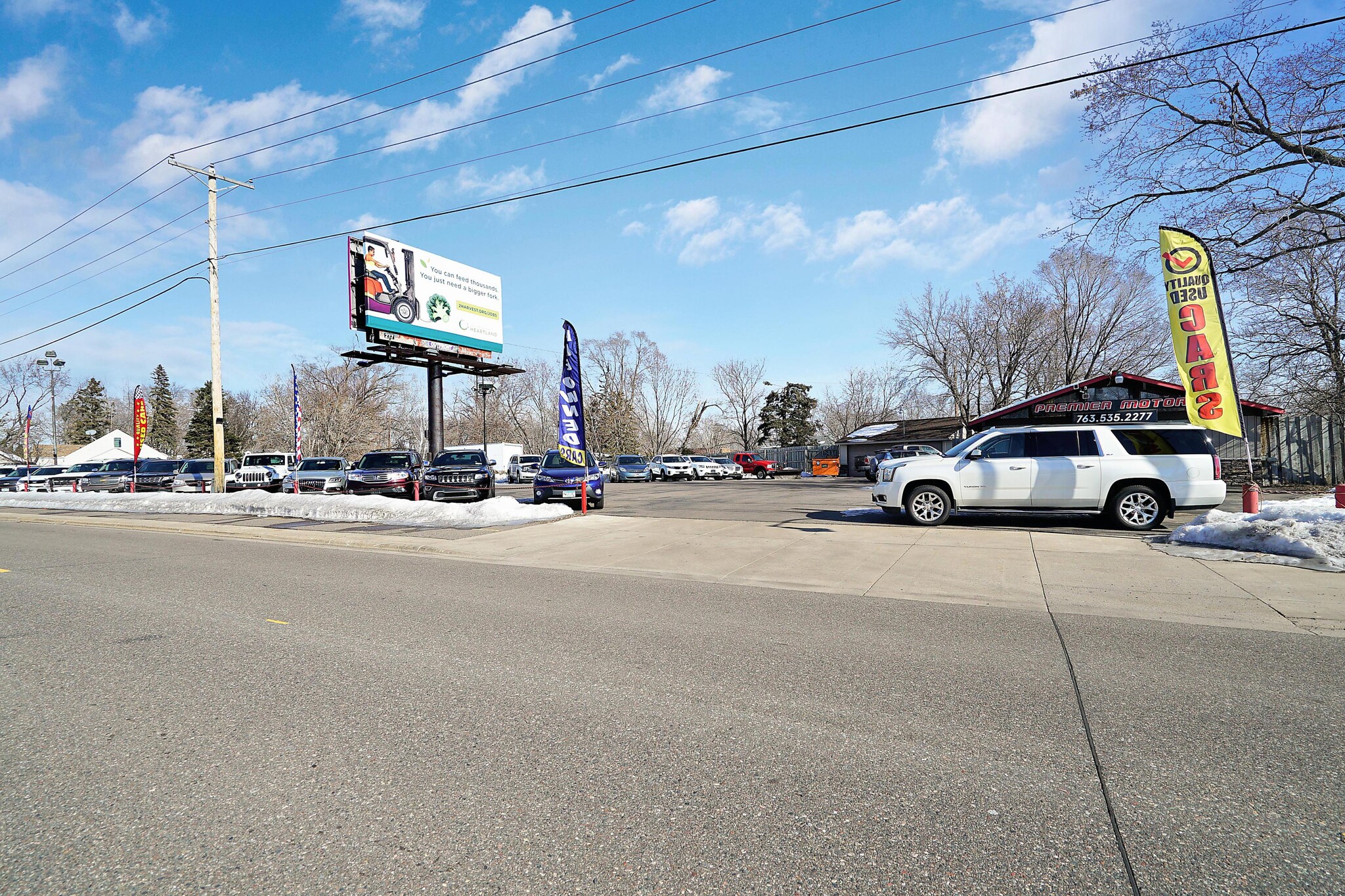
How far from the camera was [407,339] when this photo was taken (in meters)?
34.6

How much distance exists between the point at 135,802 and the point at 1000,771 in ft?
13.0

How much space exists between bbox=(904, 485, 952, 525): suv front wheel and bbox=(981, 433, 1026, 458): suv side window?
1.13m

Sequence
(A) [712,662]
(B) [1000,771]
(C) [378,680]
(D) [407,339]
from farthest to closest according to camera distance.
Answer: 1. (D) [407,339]
2. (A) [712,662]
3. (C) [378,680]
4. (B) [1000,771]

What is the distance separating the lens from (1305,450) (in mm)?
27141

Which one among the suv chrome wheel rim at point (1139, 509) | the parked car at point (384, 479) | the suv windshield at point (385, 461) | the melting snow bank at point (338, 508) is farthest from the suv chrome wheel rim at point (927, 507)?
the suv windshield at point (385, 461)

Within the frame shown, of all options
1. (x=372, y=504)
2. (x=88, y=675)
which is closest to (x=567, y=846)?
(x=88, y=675)

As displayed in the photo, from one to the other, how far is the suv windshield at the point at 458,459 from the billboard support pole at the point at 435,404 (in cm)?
1604

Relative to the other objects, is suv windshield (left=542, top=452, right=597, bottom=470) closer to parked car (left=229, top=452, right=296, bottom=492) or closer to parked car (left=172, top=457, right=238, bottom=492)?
parked car (left=229, top=452, right=296, bottom=492)

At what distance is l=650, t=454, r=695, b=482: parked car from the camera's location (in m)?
44.4

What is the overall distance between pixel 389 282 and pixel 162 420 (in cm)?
7142

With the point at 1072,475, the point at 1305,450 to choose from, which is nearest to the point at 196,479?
the point at 1072,475

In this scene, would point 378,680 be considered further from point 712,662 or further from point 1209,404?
point 1209,404

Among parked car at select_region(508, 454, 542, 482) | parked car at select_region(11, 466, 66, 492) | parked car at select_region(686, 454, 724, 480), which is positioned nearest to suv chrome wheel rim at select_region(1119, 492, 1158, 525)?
parked car at select_region(686, 454, 724, 480)

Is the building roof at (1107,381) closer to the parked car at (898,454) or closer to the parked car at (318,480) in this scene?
the parked car at (898,454)
